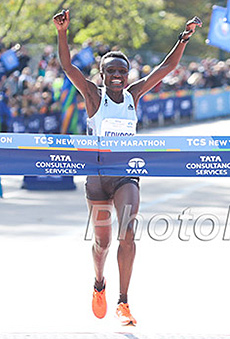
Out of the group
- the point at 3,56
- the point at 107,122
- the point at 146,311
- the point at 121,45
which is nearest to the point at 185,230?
the point at 146,311

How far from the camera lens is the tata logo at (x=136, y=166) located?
6.48m

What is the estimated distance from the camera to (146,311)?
7074 mm

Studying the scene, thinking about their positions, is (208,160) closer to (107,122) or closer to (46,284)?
(107,122)

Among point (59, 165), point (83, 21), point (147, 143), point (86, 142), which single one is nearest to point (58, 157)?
point (59, 165)

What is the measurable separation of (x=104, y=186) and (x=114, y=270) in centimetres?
226

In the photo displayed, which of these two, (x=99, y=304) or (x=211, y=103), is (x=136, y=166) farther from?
(x=211, y=103)

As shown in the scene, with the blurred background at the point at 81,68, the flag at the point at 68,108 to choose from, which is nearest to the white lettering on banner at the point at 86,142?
the blurred background at the point at 81,68

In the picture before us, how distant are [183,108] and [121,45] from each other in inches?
373

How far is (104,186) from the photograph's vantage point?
6.47 meters

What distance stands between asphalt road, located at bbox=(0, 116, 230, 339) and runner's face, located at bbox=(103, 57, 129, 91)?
1.69 meters

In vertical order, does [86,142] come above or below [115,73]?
below

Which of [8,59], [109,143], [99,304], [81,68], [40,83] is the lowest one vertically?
[99,304]

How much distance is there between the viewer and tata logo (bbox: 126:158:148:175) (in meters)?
6.48

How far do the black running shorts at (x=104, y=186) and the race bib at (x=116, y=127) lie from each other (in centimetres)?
31
